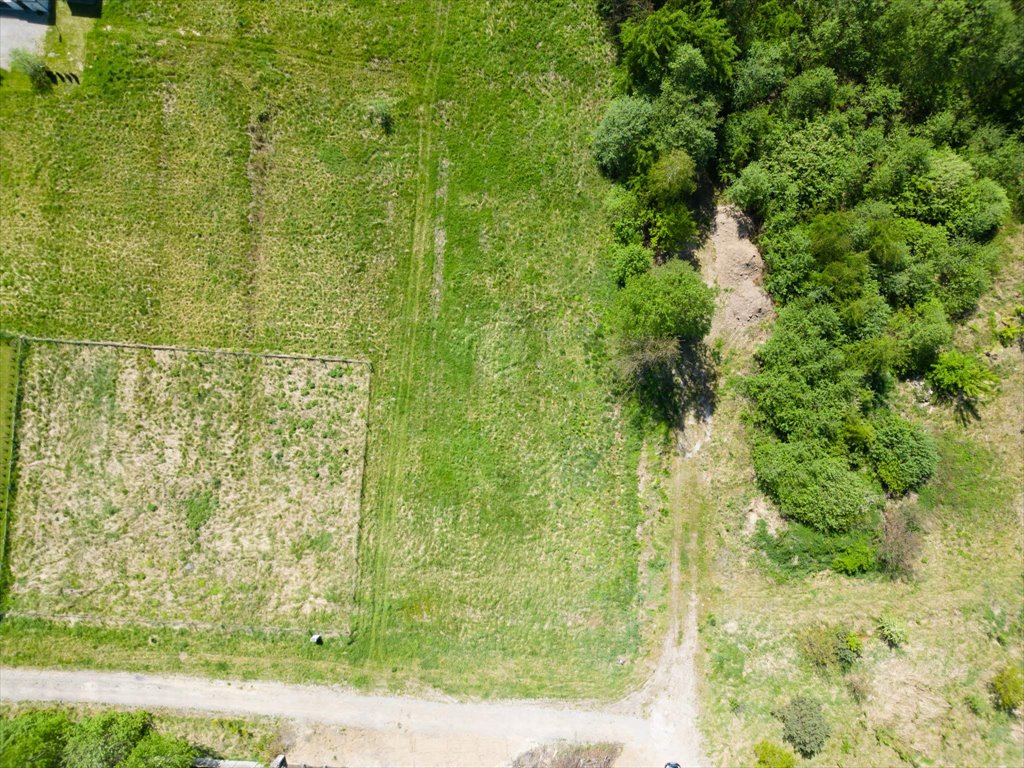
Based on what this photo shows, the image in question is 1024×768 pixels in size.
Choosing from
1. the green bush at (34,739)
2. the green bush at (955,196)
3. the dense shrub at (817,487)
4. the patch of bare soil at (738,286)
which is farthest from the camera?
the patch of bare soil at (738,286)

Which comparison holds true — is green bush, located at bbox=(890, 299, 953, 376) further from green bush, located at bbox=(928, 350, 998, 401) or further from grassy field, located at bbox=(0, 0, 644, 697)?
grassy field, located at bbox=(0, 0, 644, 697)

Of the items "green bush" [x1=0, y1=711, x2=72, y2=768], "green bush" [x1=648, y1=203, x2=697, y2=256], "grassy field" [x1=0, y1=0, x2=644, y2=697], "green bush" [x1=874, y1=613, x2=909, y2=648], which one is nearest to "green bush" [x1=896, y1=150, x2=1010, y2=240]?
"green bush" [x1=648, y1=203, x2=697, y2=256]

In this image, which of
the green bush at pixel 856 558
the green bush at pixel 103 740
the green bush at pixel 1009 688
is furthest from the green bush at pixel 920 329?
the green bush at pixel 103 740

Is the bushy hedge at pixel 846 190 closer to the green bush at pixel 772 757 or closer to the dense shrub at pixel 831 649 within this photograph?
the dense shrub at pixel 831 649

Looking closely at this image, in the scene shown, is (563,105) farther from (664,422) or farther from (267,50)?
(664,422)

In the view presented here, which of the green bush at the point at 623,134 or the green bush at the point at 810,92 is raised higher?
the green bush at the point at 810,92

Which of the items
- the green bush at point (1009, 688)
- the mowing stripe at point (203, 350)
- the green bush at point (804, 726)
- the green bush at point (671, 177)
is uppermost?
the green bush at point (671, 177)
